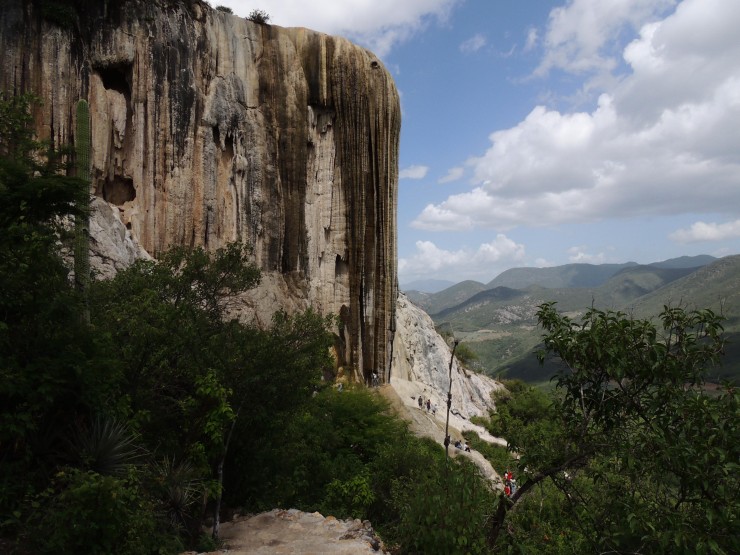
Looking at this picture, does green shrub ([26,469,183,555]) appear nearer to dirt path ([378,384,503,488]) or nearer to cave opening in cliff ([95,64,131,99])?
dirt path ([378,384,503,488])

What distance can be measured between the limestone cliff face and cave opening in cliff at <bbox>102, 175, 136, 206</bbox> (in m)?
0.06

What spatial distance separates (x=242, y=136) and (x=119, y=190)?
22.3 ft

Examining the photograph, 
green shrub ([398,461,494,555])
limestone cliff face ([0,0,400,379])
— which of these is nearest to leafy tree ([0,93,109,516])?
green shrub ([398,461,494,555])

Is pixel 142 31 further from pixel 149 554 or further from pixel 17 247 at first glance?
pixel 149 554

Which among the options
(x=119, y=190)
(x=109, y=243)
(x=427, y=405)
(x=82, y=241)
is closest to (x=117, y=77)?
(x=119, y=190)

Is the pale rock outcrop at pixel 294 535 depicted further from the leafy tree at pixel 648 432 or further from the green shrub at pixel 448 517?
the leafy tree at pixel 648 432

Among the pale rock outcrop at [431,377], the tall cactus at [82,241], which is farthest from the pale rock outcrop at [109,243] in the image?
the pale rock outcrop at [431,377]

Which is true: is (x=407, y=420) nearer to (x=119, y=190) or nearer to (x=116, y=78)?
(x=119, y=190)

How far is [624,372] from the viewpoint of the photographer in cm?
618

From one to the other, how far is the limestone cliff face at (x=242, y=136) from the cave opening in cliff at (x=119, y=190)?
0.06 meters

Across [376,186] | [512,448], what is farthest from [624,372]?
[376,186]

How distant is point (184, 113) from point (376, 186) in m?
11.6

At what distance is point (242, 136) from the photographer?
26.7 meters

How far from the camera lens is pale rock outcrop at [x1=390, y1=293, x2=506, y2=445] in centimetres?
3784
